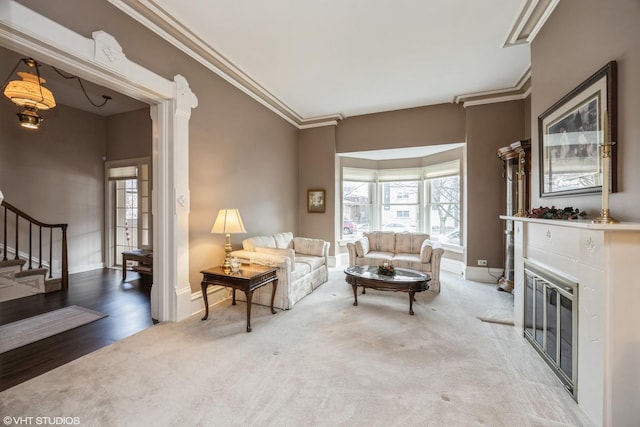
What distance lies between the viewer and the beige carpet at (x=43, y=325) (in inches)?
97.6

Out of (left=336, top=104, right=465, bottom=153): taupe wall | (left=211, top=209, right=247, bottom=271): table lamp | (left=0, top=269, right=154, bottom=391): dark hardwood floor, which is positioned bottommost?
(left=0, top=269, right=154, bottom=391): dark hardwood floor

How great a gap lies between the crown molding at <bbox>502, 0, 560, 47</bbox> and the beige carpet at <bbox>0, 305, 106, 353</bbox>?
19.3 ft

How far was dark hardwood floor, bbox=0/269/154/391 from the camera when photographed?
2.15 m

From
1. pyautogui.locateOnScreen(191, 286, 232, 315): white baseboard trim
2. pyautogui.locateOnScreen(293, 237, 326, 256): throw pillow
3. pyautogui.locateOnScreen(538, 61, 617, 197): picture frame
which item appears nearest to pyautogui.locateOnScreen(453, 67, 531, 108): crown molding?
pyautogui.locateOnScreen(538, 61, 617, 197): picture frame

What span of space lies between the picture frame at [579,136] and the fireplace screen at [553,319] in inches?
30.4

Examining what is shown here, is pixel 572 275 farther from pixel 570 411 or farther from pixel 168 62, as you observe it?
pixel 168 62

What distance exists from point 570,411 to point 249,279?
2776 mm

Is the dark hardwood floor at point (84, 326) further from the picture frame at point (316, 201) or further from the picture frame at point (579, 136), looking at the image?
the picture frame at point (579, 136)

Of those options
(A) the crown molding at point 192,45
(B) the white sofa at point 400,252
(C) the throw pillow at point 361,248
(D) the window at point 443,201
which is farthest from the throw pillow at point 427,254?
(A) the crown molding at point 192,45

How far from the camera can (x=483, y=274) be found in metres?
4.77

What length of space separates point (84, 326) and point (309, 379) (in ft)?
8.70

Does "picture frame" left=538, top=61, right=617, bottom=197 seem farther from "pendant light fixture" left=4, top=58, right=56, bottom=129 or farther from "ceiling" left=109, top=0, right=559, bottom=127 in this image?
"pendant light fixture" left=4, top=58, right=56, bottom=129

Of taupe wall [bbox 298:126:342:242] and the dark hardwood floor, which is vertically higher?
taupe wall [bbox 298:126:342:242]

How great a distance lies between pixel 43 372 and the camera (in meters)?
2.05
